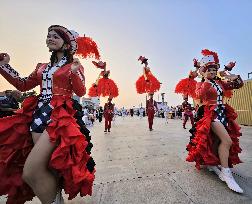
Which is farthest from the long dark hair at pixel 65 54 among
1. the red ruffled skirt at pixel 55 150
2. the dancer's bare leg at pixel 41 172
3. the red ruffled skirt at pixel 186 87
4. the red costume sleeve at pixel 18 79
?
the red ruffled skirt at pixel 186 87

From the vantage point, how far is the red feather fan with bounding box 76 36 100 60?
3621mm

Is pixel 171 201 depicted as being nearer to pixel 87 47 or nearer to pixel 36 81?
pixel 36 81

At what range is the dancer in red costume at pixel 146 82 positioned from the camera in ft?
38.9

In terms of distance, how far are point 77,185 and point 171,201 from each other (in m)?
1.10

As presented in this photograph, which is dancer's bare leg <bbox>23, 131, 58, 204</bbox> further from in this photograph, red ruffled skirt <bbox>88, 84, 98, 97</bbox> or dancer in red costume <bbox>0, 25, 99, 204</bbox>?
red ruffled skirt <bbox>88, 84, 98, 97</bbox>

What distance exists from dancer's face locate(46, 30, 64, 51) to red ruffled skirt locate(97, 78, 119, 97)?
8.85 metres

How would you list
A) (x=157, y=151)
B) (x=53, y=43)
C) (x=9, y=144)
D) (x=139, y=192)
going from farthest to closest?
(x=157, y=151) < (x=139, y=192) < (x=53, y=43) < (x=9, y=144)

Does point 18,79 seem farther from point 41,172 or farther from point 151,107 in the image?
point 151,107

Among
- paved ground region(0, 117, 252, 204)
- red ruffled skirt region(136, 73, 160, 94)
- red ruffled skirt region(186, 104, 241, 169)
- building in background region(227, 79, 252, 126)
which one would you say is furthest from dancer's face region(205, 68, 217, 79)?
building in background region(227, 79, 252, 126)

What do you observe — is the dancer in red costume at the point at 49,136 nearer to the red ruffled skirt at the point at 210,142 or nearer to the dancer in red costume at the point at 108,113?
the red ruffled skirt at the point at 210,142

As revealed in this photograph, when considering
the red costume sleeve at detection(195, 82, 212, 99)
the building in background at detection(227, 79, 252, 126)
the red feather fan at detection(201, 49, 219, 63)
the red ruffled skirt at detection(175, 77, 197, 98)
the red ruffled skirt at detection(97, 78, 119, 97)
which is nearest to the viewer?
the red costume sleeve at detection(195, 82, 212, 99)

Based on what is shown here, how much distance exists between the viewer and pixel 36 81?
289cm

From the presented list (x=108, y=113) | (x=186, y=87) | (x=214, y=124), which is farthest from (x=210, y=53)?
(x=108, y=113)

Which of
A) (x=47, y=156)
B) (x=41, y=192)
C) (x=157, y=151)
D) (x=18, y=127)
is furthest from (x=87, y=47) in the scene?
(x=157, y=151)
